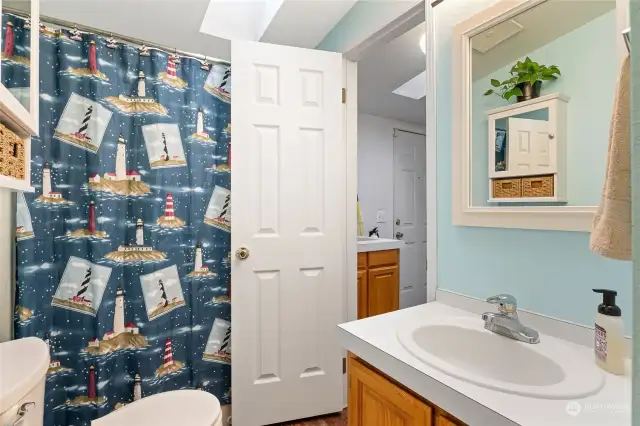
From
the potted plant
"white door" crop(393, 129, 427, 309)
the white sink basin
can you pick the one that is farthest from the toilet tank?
"white door" crop(393, 129, 427, 309)

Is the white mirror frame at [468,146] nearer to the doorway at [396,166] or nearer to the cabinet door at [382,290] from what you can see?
the cabinet door at [382,290]

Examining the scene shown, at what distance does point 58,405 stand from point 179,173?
1154mm

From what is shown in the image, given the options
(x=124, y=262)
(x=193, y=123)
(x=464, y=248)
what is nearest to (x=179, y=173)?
(x=193, y=123)

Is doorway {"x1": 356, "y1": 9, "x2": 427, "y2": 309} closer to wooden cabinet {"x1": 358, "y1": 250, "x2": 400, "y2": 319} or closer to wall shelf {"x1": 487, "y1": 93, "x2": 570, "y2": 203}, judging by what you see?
wooden cabinet {"x1": 358, "y1": 250, "x2": 400, "y2": 319}

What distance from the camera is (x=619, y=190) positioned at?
47 centimetres

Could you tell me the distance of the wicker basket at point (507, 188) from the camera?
3.27 ft

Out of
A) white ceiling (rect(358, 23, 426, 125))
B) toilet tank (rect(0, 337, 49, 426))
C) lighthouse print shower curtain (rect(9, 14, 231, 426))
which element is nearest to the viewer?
toilet tank (rect(0, 337, 49, 426))

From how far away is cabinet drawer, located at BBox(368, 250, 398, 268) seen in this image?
229cm

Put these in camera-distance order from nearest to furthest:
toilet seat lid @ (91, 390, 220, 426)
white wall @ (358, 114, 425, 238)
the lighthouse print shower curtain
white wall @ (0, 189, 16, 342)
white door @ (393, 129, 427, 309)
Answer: toilet seat lid @ (91, 390, 220, 426) → white wall @ (0, 189, 16, 342) → the lighthouse print shower curtain → white wall @ (358, 114, 425, 238) → white door @ (393, 129, 427, 309)

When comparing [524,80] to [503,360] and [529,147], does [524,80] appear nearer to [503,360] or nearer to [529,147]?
[529,147]

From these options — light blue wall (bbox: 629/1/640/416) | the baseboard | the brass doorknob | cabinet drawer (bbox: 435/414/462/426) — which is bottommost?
cabinet drawer (bbox: 435/414/462/426)

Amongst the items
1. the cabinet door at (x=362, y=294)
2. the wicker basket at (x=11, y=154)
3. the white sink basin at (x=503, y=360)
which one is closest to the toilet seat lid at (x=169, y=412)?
the white sink basin at (x=503, y=360)

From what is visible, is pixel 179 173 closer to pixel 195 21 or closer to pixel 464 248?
pixel 195 21

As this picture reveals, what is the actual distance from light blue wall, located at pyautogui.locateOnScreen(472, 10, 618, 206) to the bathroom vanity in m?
1.43
